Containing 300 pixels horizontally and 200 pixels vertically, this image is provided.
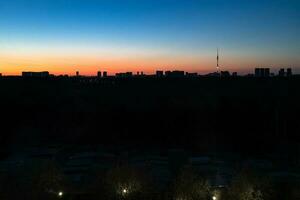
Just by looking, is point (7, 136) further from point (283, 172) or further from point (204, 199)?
point (204, 199)

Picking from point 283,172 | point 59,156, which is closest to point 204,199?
point 283,172

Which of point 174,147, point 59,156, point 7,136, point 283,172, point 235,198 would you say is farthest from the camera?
point 7,136

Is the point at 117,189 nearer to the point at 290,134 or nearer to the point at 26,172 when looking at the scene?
the point at 26,172

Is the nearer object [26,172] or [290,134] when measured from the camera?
[26,172]

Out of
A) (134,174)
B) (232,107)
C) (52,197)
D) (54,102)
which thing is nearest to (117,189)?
(134,174)

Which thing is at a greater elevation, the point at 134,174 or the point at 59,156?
the point at 134,174

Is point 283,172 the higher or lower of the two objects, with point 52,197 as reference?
lower

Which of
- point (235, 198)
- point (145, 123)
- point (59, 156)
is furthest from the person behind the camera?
point (145, 123)

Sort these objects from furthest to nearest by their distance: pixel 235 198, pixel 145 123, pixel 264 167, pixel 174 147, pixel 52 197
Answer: pixel 145 123 → pixel 174 147 → pixel 264 167 → pixel 52 197 → pixel 235 198

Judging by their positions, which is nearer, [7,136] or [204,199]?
[204,199]
